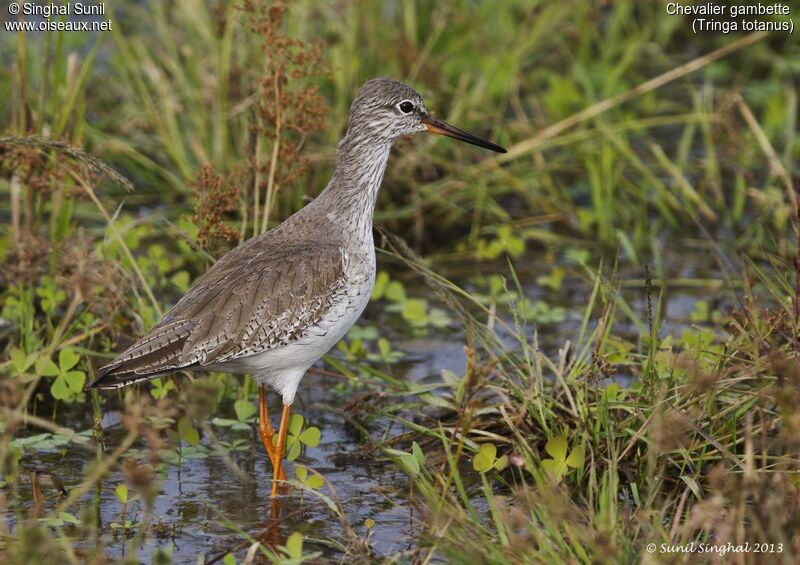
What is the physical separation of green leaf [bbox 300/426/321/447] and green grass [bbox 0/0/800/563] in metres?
0.19

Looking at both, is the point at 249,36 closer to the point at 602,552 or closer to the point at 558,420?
the point at 558,420

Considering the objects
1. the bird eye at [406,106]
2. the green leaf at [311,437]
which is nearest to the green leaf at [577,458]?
the green leaf at [311,437]

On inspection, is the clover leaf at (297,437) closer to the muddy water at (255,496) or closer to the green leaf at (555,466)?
the muddy water at (255,496)

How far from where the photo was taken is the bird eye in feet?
22.3

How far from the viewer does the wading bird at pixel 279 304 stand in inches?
234

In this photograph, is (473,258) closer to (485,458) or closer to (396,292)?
(396,292)

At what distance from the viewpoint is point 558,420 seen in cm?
604

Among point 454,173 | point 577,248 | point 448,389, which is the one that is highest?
point 454,173

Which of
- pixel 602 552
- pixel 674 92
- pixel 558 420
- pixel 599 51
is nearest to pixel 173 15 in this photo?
pixel 599 51

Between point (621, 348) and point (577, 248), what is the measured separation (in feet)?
9.52

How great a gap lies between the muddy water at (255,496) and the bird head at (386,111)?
1.57 m

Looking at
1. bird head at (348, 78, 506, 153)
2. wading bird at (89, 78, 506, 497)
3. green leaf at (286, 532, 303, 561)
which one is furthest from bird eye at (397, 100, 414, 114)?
green leaf at (286, 532, 303, 561)

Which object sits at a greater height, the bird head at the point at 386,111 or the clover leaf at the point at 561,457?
the bird head at the point at 386,111

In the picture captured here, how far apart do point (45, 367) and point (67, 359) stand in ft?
0.49
